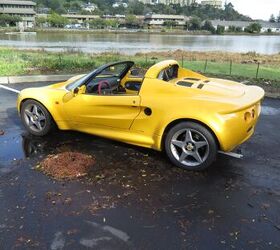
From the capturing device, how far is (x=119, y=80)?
21.8 ft

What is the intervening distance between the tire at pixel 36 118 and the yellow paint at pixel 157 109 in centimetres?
14

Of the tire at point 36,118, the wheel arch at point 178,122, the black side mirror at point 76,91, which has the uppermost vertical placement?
the black side mirror at point 76,91

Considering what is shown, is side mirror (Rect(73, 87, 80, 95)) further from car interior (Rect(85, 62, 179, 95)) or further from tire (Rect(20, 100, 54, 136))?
tire (Rect(20, 100, 54, 136))

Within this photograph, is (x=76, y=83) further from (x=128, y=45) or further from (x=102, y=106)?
(x=128, y=45)

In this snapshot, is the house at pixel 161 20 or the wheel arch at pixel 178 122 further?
the house at pixel 161 20

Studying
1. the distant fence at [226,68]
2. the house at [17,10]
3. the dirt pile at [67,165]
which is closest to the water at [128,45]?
the distant fence at [226,68]

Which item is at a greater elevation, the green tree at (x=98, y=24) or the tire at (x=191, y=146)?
the tire at (x=191, y=146)

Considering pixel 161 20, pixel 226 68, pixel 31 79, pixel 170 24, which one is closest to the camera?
pixel 31 79

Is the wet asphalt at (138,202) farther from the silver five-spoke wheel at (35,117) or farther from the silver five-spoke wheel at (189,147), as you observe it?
the silver five-spoke wheel at (35,117)

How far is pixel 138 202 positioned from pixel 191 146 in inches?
48.0

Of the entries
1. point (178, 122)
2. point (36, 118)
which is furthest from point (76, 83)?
point (178, 122)

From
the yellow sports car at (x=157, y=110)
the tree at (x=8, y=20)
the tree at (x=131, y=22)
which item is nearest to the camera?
the yellow sports car at (x=157, y=110)

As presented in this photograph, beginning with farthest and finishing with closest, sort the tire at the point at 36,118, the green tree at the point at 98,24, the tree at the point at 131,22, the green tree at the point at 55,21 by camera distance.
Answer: the tree at the point at 131,22, the green tree at the point at 98,24, the green tree at the point at 55,21, the tire at the point at 36,118

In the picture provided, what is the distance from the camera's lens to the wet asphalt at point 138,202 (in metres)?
3.68
